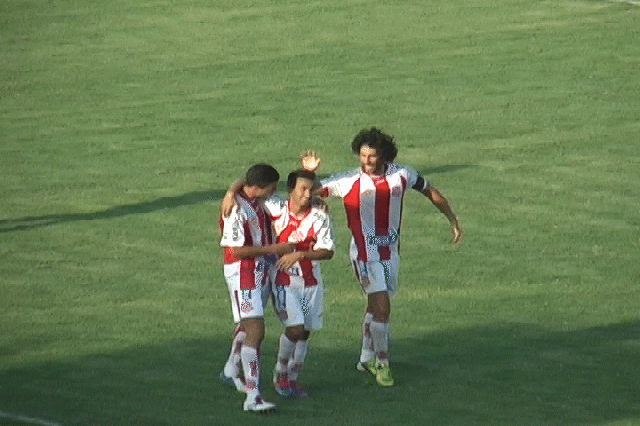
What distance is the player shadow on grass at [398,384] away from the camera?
14.0 m

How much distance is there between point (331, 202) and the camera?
2361cm

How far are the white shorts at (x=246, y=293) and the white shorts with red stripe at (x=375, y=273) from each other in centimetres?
113

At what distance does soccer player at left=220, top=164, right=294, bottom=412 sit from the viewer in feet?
46.1

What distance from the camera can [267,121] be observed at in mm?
28828

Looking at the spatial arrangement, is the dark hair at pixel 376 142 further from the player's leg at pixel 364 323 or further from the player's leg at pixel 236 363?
the player's leg at pixel 236 363

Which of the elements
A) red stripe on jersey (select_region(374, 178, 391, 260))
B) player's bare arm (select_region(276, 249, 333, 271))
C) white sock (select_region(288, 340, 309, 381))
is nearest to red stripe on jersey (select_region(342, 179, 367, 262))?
red stripe on jersey (select_region(374, 178, 391, 260))

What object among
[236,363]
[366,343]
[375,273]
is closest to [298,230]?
[375,273]

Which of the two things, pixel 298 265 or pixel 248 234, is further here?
pixel 298 265

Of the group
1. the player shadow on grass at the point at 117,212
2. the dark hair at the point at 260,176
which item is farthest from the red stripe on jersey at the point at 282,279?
the player shadow on grass at the point at 117,212

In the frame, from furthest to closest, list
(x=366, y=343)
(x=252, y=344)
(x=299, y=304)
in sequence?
(x=366, y=343) → (x=299, y=304) → (x=252, y=344)

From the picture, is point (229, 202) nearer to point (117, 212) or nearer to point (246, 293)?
point (246, 293)

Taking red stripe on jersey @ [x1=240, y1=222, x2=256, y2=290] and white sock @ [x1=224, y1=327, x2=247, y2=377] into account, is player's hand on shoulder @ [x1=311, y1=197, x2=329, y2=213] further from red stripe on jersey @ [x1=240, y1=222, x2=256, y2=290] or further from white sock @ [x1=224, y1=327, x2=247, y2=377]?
white sock @ [x1=224, y1=327, x2=247, y2=377]

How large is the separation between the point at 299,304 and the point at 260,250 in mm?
629

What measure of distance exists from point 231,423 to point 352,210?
2.42 meters
